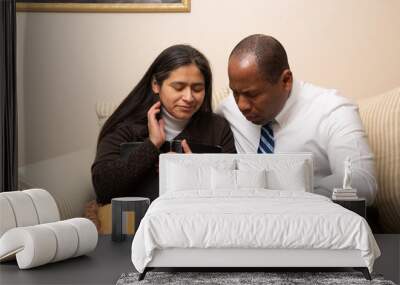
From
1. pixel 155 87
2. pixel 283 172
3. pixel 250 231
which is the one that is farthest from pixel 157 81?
pixel 250 231

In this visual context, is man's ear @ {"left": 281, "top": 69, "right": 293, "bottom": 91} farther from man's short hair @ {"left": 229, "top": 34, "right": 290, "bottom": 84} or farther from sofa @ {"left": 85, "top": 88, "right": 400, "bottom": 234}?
sofa @ {"left": 85, "top": 88, "right": 400, "bottom": 234}

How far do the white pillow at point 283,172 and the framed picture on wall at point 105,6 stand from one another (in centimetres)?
137

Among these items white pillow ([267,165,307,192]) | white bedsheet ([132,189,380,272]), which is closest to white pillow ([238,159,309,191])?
white pillow ([267,165,307,192])

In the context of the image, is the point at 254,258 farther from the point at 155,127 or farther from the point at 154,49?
the point at 154,49

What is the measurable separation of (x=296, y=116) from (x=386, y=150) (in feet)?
2.42

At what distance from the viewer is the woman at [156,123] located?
5.60 meters

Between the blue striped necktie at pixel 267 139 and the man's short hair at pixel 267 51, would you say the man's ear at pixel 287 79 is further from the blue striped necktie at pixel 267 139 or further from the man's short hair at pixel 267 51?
the blue striped necktie at pixel 267 139

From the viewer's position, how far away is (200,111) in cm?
566

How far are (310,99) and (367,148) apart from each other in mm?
576

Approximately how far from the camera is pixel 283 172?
17.1ft

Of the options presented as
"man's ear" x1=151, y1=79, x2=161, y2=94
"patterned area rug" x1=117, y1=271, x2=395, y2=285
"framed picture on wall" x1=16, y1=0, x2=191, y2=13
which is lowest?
"patterned area rug" x1=117, y1=271, x2=395, y2=285


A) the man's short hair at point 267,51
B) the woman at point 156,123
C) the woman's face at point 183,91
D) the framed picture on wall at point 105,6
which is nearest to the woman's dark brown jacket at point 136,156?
the woman at point 156,123

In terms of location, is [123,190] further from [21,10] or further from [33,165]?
[21,10]

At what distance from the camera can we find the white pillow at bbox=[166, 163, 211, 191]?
5156 millimetres
